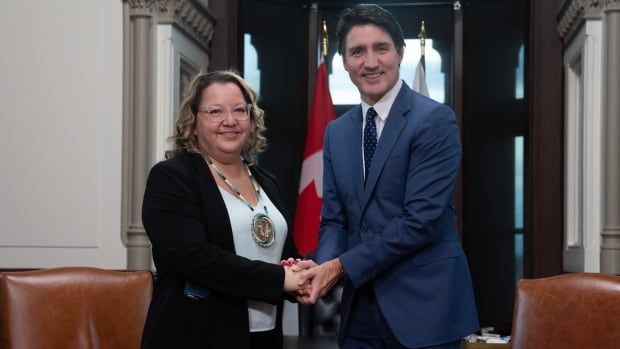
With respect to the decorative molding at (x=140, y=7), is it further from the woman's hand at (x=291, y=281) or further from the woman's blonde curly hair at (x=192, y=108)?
the woman's hand at (x=291, y=281)

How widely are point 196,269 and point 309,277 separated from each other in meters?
0.34

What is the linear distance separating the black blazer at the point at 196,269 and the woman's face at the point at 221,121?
0.12 meters

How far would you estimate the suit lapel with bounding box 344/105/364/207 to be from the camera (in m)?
2.24

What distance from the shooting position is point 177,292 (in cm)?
219

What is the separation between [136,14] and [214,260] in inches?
94.4

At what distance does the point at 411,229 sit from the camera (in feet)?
6.94

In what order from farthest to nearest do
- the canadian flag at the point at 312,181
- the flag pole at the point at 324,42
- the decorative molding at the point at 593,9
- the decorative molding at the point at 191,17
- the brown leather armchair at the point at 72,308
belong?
the flag pole at the point at 324,42 → the canadian flag at the point at 312,181 → the decorative molding at the point at 191,17 → the decorative molding at the point at 593,9 → the brown leather armchair at the point at 72,308

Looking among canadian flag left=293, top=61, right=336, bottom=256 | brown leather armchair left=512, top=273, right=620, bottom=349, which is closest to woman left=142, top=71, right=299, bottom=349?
brown leather armchair left=512, top=273, right=620, bottom=349

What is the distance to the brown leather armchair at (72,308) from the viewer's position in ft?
8.33

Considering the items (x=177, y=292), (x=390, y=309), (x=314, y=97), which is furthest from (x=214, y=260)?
(x=314, y=97)

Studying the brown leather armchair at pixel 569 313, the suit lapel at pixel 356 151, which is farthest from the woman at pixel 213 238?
the brown leather armchair at pixel 569 313

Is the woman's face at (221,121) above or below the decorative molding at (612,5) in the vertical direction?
below

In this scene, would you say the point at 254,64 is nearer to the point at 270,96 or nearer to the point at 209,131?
the point at 270,96

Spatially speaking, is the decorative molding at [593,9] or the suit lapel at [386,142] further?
the decorative molding at [593,9]
